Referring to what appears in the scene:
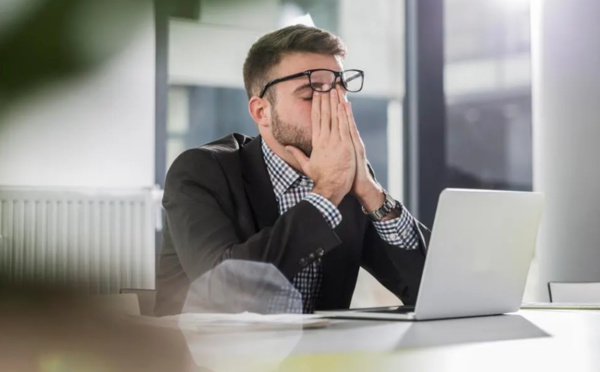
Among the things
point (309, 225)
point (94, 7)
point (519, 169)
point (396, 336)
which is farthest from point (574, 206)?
point (94, 7)

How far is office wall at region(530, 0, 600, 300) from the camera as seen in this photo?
1845mm

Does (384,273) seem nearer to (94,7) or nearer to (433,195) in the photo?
(94,7)

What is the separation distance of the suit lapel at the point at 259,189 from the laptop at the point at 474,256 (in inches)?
10.5

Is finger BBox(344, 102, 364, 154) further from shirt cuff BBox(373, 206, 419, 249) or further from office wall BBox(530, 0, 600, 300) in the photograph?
office wall BBox(530, 0, 600, 300)

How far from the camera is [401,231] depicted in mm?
920

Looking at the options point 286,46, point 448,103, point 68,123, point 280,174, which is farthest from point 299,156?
point 448,103

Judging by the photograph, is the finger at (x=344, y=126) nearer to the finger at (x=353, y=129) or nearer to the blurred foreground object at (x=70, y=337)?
the finger at (x=353, y=129)

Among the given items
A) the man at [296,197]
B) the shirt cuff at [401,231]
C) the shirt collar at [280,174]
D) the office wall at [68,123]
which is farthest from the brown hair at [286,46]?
the office wall at [68,123]

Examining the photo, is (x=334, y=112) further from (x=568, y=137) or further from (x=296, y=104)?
(x=568, y=137)

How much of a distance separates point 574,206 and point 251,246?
4.29 feet

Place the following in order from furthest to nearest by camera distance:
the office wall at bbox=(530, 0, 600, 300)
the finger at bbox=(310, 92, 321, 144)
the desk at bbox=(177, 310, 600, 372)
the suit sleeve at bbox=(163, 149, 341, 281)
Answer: the office wall at bbox=(530, 0, 600, 300) < the finger at bbox=(310, 92, 321, 144) < the suit sleeve at bbox=(163, 149, 341, 281) < the desk at bbox=(177, 310, 600, 372)

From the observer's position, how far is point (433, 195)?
2.23m

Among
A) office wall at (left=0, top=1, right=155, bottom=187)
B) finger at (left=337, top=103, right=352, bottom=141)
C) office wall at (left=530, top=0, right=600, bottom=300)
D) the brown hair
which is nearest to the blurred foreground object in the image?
office wall at (left=0, top=1, right=155, bottom=187)

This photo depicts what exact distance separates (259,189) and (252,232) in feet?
0.18
